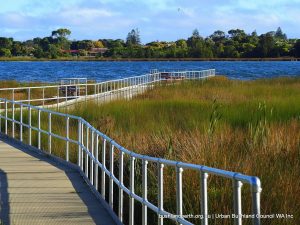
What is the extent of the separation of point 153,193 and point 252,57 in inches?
7468

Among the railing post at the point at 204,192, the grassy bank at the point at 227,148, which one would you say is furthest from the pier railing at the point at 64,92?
the railing post at the point at 204,192

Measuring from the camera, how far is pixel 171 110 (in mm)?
18578

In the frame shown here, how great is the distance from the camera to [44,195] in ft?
30.4

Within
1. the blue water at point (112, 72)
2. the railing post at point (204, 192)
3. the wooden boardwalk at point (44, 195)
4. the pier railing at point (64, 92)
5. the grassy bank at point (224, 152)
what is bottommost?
the blue water at point (112, 72)

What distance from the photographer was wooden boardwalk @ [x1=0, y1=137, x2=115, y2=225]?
7.92 m

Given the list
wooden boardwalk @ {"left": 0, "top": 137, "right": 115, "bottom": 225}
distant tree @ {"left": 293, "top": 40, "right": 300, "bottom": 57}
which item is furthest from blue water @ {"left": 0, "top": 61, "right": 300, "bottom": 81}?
distant tree @ {"left": 293, "top": 40, "right": 300, "bottom": 57}

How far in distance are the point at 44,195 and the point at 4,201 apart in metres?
0.67

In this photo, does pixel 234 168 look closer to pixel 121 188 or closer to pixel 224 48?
pixel 121 188

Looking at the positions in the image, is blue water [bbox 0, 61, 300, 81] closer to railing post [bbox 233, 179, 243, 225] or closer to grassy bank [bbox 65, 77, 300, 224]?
grassy bank [bbox 65, 77, 300, 224]

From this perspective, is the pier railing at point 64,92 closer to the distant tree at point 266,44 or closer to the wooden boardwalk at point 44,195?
the wooden boardwalk at point 44,195

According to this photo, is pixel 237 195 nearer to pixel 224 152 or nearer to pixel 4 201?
pixel 224 152

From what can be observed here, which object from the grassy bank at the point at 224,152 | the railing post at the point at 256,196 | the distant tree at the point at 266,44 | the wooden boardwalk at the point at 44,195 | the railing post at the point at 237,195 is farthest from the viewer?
the distant tree at the point at 266,44

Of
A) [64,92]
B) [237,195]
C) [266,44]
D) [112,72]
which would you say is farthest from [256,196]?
[266,44]

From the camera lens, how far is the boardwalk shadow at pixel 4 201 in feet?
25.5
